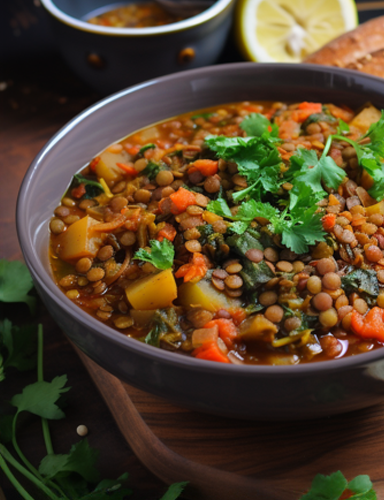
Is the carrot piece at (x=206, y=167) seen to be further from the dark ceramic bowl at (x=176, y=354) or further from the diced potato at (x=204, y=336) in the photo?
the diced potato at (x=204, y=336)

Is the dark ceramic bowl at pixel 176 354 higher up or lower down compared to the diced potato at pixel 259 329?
higher up

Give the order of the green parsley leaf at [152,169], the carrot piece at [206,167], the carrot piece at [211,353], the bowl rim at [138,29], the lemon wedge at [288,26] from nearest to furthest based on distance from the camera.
Answer: the carrot piece at [211,353]
the carrot piece at [206,167]
the green parsley leaf at [152,169]
the bowl rim at [138,29]
the lemon wedge at [288,26]

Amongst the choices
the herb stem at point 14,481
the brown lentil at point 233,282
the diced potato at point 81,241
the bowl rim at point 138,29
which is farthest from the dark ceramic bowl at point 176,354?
the bowl rim at point 138,29

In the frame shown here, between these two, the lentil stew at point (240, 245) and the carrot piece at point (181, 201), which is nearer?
the lentil stew at point (240, 245)

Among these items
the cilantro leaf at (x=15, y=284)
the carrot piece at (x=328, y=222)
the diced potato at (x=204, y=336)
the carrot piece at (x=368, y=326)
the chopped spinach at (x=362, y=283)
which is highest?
the carrot piece at (x=328, y=222)

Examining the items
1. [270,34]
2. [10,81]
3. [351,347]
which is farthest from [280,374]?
[10,81]

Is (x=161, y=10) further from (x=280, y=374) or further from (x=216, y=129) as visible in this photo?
(x=280, y=374)

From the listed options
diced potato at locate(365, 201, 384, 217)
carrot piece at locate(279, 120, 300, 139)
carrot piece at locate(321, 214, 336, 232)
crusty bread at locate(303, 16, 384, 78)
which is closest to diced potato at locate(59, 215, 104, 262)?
carrot piece at locate(321, 214, 336, 232)
